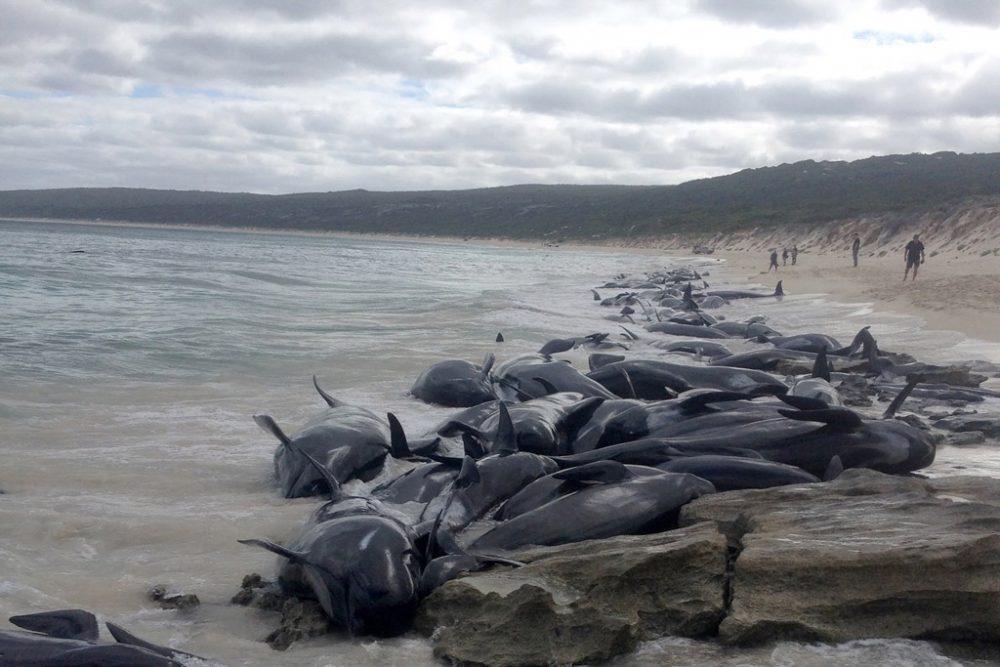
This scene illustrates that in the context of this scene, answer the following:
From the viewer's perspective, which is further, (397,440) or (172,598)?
(397,440)

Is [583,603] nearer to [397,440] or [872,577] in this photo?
[872,577]

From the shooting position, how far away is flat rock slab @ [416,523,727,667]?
3730 millimetres

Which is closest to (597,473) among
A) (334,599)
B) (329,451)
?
(334,599)

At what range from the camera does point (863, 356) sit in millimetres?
11047

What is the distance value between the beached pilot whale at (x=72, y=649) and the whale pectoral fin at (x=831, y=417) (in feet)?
12.1

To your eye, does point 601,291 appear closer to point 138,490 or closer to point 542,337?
point 542,337

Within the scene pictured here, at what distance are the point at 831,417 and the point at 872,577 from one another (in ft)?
6.45

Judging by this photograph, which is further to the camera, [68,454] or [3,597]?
[68,454]

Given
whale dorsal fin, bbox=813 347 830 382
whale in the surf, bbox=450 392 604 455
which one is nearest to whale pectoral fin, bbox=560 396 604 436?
whale in the surf, bbox=450 392 604 455

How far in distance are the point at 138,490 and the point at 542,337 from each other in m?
10.2

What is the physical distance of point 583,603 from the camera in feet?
12.7

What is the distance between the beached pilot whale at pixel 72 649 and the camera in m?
3.12

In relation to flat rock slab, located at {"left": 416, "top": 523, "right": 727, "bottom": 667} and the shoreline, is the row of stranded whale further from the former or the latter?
the shoreline

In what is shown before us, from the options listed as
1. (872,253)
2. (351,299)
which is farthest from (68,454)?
(872,253)
